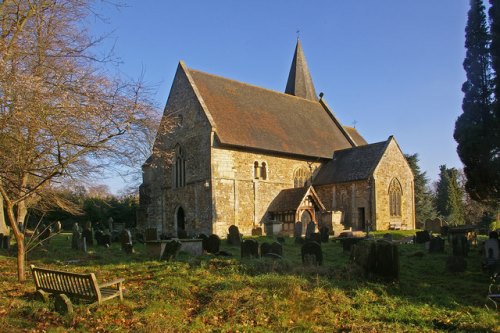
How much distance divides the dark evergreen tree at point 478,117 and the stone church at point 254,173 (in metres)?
10.7

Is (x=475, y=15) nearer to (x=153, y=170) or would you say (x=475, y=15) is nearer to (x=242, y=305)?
(x=242, y=305)

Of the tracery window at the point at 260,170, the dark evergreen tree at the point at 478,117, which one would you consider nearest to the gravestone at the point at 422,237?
the dark evergreen tree at the point at 478,117

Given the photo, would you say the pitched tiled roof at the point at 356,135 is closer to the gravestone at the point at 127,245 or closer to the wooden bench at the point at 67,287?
the gravestone at the point at 127,245

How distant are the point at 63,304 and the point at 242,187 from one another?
18326mm

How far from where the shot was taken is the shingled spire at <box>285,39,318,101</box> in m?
38.9

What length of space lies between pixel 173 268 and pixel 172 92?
1950 cm

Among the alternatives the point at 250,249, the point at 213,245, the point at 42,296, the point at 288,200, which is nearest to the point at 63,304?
the point at 42,296

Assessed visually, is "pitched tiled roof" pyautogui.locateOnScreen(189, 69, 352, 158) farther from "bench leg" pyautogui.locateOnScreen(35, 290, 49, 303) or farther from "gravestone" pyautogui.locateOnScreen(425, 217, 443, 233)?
"bench leg" pyautogui.locateOnScreen(35, 290, 49, 303)

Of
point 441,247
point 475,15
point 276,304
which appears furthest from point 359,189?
point 276,304

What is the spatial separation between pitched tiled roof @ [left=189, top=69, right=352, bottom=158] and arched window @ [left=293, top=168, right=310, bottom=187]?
1218mm

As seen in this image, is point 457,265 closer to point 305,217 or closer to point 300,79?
point 305,217

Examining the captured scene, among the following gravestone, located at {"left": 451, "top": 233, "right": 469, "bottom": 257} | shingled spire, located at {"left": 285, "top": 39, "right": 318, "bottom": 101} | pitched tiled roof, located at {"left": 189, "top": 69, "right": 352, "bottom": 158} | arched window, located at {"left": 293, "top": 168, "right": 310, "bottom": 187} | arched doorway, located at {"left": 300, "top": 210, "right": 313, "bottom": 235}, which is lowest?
gravestone, located at {"left": 451, "top": 233, "right": 469, "bottom": 257}

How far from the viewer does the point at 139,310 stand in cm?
766

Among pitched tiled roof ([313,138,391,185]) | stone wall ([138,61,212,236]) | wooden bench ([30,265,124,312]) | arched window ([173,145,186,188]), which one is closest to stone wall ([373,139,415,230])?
pitched tiled roof ([313,138,391,185])
